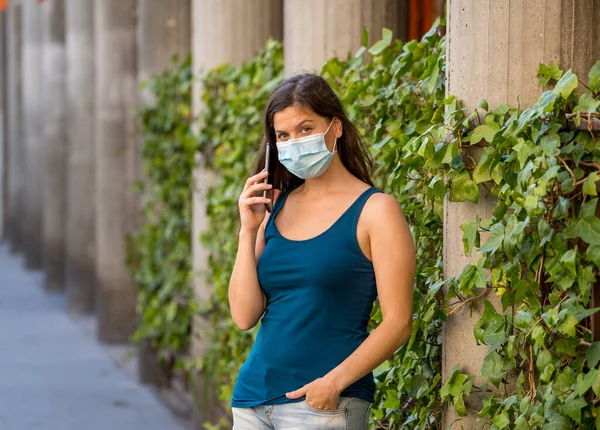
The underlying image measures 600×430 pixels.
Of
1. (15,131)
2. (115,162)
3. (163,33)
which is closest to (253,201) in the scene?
(163,33)

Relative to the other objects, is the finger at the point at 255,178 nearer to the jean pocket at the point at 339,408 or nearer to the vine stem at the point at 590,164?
the jean pocket at the point at 339,408

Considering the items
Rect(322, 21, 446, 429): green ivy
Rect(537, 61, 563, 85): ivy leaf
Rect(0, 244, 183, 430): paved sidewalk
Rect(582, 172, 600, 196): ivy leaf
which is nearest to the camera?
Rect(582, 172, 600, 196): ivy leaf

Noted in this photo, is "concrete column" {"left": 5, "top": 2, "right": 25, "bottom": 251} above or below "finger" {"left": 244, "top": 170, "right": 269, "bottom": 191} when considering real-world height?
below

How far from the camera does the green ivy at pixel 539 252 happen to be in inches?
110

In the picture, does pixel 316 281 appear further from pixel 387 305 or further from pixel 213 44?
pixel 213 44

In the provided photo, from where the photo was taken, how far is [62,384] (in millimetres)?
9453

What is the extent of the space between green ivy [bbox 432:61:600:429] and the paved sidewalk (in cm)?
519

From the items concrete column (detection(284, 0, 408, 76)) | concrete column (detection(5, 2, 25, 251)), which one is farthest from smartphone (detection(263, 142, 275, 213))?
concrete column (detection(5, 2, 25, 251))

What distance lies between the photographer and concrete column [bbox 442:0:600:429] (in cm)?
309

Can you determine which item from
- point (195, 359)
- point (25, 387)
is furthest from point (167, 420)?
point (25, 387)

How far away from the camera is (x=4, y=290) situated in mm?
16016

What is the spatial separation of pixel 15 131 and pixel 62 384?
43.3ft

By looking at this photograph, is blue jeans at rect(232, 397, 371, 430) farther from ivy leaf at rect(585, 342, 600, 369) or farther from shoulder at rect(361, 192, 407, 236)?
ivy leaf at rect(585, 342, 600, 369)

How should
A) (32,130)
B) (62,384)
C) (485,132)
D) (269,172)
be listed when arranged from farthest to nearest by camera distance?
(32,130) < (62,384) < (269,172) < (485,132)
